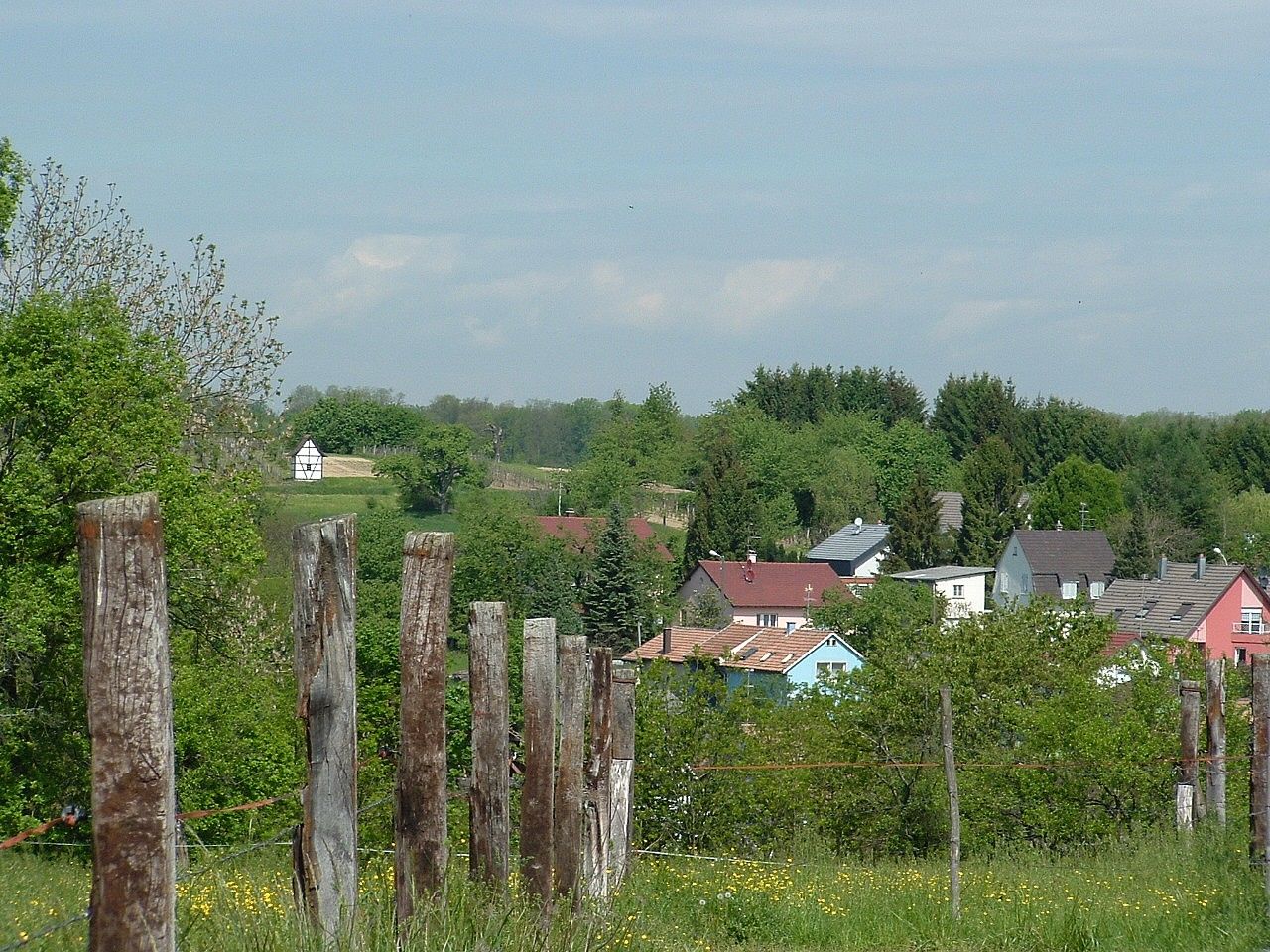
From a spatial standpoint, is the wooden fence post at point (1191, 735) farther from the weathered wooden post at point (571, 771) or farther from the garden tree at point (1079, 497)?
the garden tree at point (1079, 497)

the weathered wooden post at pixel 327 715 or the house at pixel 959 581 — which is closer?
the weathered wooden post at pixel 327 715

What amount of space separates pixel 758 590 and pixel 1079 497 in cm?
2814

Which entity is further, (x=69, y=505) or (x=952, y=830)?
(x=69, y=505)

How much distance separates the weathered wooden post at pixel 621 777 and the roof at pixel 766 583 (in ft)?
224

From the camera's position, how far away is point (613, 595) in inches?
2477

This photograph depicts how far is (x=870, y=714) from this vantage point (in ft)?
65.7

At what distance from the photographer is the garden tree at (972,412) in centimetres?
11350

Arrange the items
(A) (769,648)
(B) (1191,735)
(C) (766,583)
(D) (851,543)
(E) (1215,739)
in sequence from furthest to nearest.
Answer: (D) (851,543) < (C) (766,583) < (A) (769,648) < (B) (1191,735) < (E) (1215,739)

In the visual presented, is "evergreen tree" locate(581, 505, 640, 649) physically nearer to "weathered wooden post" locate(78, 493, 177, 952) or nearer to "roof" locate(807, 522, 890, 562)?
"roof" locate(807, 522, 890, 562)

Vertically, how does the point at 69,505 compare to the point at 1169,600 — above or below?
above

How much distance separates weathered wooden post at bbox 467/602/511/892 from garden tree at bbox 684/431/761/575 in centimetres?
7832

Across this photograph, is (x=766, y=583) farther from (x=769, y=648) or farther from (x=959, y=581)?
(x=769, y=648)

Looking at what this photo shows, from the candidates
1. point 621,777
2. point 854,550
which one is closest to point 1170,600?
point 854,550

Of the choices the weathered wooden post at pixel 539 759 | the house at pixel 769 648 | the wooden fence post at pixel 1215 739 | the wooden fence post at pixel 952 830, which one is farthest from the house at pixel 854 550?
the weathered wooden post at pixel 539 759
